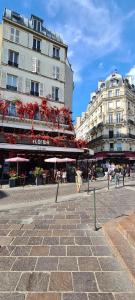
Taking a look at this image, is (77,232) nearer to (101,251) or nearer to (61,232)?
(61,232)

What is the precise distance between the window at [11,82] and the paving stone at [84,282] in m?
21.5

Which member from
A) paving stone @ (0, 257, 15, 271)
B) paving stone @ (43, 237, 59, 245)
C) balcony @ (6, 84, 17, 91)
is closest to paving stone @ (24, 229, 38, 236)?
paving stone @ (43, 237, 59, 245)

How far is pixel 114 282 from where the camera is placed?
143 inches

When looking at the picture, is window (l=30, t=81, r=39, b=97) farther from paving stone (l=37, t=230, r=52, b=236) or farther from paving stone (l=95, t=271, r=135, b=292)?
paving stone (l=95, t=271, r=135, b=292)

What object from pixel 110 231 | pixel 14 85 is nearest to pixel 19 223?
pixel 110 231

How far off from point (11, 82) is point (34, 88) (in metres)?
2.68

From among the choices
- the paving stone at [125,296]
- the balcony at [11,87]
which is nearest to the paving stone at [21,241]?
the paving stone at [125,296]

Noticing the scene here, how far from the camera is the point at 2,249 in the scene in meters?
4.85

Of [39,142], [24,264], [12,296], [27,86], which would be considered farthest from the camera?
[27,86]

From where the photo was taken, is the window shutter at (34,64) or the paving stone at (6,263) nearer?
the paving stone at (6,263)

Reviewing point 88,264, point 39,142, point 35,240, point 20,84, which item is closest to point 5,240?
point 35,240

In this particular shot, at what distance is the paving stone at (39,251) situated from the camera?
459 centimetres

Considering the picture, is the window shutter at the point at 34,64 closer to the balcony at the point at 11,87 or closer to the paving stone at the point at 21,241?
the balcony at the point at 11,87

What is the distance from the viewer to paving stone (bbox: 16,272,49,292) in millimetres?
3447
